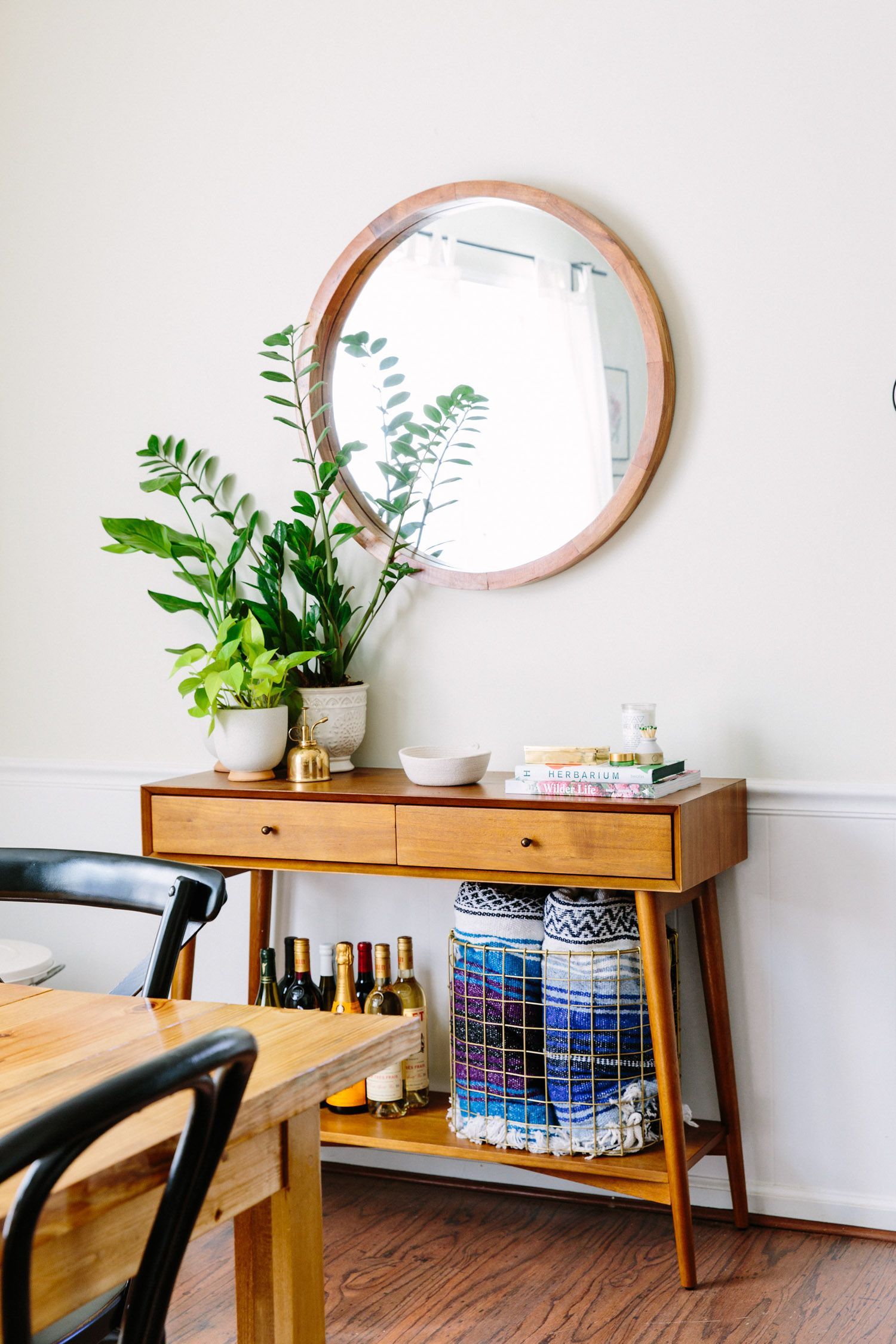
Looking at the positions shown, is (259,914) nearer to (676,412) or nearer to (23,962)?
(23,962)

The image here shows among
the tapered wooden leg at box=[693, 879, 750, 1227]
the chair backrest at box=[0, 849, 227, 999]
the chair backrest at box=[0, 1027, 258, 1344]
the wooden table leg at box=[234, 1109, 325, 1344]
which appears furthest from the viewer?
the tapered wooden leg at box=[693, 879, 750, 1227]

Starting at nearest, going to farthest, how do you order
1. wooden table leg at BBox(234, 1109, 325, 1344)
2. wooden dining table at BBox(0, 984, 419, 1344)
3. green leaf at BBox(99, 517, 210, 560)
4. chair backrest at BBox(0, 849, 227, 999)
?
wooden dining table at BBox(0, 984, 419, 1344) → wooden table leg at BBox(234, 1109, 325, 1344) → chair backrest at BBox(0, 849, 227, 999) → green leaf at BBox(99, 517, 210, 560)

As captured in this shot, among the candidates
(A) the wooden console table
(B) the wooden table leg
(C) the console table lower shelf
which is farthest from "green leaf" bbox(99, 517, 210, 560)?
(B) the wooden table leg

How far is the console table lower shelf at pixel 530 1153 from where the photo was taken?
7.04ft

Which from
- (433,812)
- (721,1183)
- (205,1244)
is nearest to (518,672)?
(433,812)

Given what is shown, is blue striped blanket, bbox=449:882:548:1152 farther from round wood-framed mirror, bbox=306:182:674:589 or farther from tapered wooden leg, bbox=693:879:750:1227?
round wood-framed mirror, bbox=306:182:674:589

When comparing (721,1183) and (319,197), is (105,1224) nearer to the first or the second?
(721,1183)

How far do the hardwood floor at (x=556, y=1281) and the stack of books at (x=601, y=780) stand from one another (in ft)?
2.69

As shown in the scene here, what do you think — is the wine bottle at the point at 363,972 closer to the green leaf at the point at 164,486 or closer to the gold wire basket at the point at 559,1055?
the gold wire basket at the point at 559,1055

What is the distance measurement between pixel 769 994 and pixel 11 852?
1.41 meters

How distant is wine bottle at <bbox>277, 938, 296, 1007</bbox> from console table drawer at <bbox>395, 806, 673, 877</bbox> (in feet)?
1.53

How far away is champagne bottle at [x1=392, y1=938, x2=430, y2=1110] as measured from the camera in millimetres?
2482

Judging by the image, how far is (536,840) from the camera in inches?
84.0

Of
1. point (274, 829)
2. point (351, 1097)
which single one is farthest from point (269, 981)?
point (274, 829)
